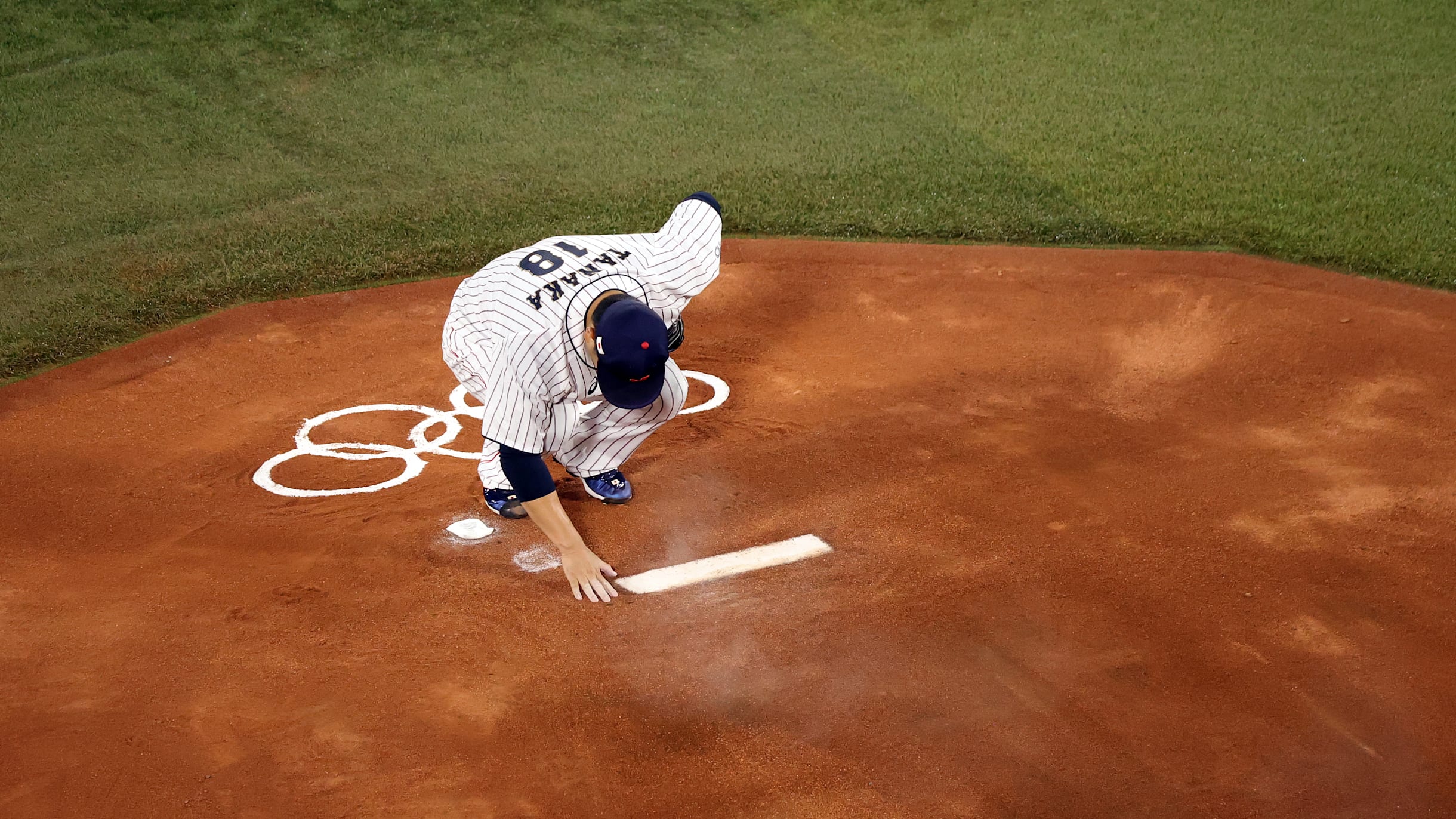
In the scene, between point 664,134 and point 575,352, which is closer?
point 575,352

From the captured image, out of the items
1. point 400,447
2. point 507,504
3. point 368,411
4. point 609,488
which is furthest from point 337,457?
point 609,488

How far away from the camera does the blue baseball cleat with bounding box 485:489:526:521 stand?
17.7 feet

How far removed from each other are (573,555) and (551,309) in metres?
0.98

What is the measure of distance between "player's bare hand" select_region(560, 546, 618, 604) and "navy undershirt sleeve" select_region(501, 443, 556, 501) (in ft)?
0.98

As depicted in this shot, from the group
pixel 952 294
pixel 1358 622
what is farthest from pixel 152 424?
pixel 1358 622

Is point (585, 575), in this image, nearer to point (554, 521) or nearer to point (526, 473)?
point (554, 521)

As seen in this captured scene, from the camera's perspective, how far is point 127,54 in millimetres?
12102

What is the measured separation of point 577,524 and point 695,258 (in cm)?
A: 137

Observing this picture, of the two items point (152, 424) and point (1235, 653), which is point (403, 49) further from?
point (1235, 653)

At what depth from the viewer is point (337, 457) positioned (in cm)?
603

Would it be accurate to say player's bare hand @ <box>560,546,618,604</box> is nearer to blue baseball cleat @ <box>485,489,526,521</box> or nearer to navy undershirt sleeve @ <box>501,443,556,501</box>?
navy undershirt sleeve @ <box>501,443,556,501</box>

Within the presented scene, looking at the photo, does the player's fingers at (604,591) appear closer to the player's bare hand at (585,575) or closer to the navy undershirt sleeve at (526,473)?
the player's bare hand at (585,575)

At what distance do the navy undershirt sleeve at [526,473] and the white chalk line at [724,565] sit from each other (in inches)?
27.0

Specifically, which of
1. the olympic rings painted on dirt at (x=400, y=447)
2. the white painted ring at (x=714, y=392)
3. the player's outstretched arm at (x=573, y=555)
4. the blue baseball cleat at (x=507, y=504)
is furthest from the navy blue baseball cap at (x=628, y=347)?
the white painted ring at (x=714, y=392)
